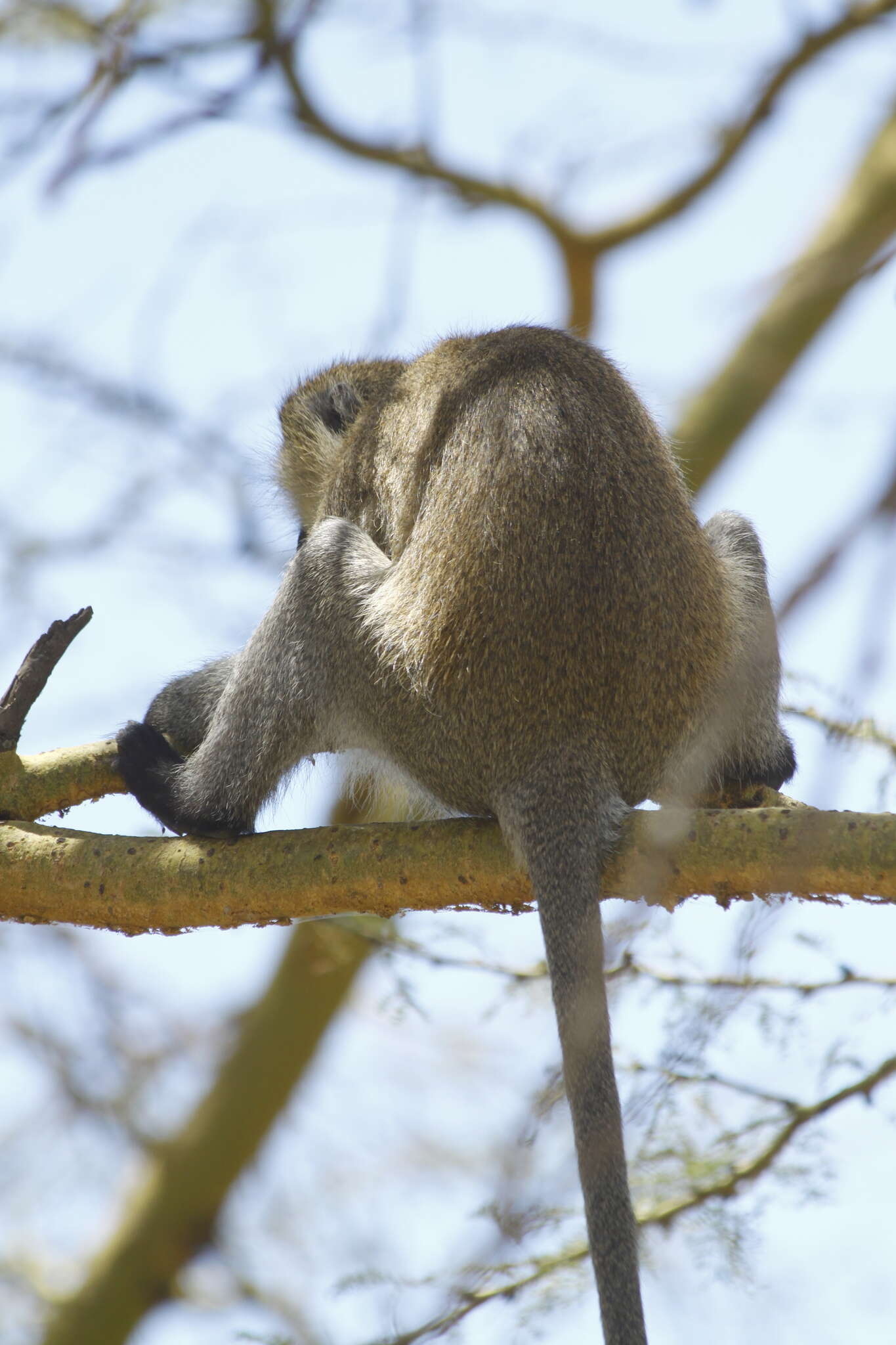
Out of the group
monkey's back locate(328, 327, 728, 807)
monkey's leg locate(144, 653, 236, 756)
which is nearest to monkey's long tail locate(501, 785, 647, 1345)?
monkey's back locate(328, 327, 728, 807)

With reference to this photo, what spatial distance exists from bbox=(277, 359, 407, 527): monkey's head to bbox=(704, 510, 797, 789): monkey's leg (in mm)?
1632

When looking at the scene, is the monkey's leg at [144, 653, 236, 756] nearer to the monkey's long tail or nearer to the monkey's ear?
the monkey's ear

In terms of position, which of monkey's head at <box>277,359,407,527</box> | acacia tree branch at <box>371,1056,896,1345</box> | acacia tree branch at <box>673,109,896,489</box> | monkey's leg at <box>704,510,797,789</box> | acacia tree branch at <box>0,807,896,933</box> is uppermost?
acacia tree branch at <box>673,109,896,489</box>

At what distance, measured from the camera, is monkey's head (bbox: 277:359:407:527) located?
5984 mm

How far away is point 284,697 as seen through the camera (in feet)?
15.1

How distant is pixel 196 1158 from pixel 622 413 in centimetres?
636

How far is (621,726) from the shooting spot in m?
4.39

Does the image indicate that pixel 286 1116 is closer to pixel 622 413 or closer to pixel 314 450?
pixel 314 450

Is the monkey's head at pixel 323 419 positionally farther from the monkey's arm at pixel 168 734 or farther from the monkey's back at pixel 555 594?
the monkey's back at pixel 555 594

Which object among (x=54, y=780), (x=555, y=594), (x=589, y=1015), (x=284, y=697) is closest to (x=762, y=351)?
(x=555, y=594)

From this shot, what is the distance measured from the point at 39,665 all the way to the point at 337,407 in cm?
184

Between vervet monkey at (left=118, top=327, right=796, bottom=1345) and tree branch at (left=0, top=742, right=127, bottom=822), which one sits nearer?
vervet monkey at (left=118, top=327, right=796, bottom=1345)

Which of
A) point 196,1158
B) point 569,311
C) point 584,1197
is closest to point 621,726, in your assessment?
point 584,1197

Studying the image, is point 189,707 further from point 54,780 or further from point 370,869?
point 370,869
